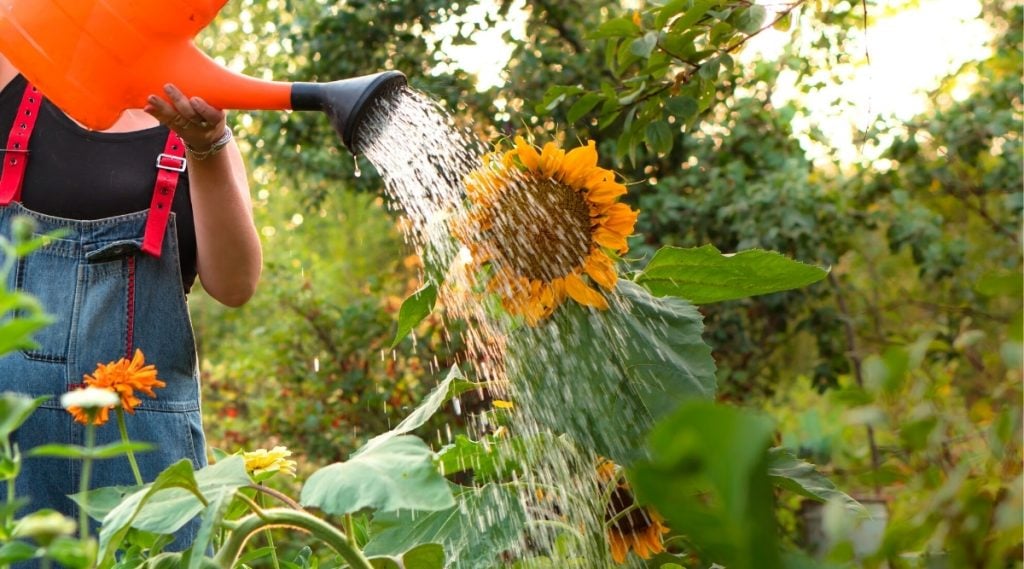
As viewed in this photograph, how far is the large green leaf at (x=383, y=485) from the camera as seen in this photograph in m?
0.56

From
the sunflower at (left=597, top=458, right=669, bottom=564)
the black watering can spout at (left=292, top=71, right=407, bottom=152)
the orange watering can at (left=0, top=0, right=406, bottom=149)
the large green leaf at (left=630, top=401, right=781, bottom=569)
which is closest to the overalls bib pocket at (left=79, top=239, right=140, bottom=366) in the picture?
the orange watering can at (left=0, top=0, right=406, bottom=149)

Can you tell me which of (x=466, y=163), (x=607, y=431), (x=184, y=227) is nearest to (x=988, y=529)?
(x=607, y=431)

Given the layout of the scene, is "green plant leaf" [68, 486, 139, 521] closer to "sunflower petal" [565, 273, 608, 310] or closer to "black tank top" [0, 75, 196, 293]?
"sunflower petal" [565, 273, 608, 310]

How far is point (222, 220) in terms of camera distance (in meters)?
1.37

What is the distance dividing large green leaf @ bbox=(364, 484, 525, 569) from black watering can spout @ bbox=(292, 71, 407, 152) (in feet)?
1.52

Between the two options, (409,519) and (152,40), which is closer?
(409,519)

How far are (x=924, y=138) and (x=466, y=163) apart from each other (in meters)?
3.02

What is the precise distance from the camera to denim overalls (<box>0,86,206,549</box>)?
1259 millimetres

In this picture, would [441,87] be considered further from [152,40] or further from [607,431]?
[607,431]

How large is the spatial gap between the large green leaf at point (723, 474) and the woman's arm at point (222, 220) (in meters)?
0.98

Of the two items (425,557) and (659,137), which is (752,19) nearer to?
(659,137)

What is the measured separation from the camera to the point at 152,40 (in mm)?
1100

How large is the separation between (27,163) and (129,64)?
0.33 meters

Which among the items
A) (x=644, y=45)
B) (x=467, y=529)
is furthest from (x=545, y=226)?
(x=644, y=45)
